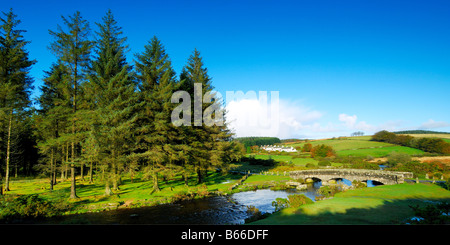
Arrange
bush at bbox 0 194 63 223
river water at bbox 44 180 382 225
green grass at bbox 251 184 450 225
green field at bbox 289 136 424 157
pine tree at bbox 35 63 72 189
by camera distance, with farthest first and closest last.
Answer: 1. green field at bbox 289 136 424 157
2. pine tree at bbox 35 63 72 189
3. river water at bbox 44 180 382 225
4. bush at bbox 0 194 63 223
5. green grass at bbox 251 184 450 225

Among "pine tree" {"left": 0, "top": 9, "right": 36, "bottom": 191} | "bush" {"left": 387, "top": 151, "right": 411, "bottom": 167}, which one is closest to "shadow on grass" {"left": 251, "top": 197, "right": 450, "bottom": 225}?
"pine tree" {"left": 0, "top": 9, "right": 36, "bottom": 191}

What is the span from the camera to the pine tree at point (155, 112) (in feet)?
95.1

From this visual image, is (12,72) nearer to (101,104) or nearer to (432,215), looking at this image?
(101,104)

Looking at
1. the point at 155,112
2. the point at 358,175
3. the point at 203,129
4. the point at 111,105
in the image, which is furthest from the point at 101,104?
the point at 358,175

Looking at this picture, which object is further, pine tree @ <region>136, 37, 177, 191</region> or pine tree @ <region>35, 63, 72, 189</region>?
pine tree @ <region>136, 37, 177, 191</region>

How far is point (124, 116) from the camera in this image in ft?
88.7

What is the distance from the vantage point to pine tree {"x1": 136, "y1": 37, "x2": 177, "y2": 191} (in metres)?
29.0

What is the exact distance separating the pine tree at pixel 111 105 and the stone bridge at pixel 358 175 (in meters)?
34.4

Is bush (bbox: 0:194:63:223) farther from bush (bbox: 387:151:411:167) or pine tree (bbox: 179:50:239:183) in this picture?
bush (bbox: 387:151:411:167)

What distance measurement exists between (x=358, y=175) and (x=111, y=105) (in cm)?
4165

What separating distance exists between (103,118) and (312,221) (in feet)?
77.4

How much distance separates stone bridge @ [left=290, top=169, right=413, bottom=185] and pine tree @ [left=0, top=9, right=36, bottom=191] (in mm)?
46772
